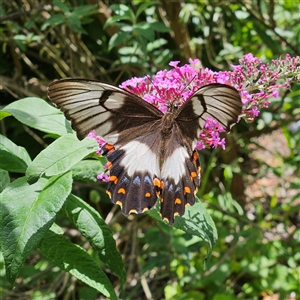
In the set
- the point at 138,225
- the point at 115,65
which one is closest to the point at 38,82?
the point at 115,65

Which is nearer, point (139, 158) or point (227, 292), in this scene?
point (139, 158)

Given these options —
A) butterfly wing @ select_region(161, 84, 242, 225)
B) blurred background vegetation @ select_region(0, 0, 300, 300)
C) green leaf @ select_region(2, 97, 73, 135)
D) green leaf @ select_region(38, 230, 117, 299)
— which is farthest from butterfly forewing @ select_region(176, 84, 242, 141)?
blurred background vegetation @ select_region(0, 0, 300, 300)

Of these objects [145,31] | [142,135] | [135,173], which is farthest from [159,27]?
[135,173]

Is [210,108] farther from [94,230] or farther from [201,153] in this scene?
[201,153]

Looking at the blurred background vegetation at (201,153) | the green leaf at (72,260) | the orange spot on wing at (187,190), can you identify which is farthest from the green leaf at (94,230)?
the blurred background vegetation at (201,153)

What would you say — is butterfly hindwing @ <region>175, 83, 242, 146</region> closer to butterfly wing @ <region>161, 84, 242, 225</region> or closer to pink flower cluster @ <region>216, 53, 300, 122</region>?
butterfly wing @ <region>161, 84, 242, 225</region>

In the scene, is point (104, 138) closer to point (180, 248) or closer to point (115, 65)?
point (180, 248)
